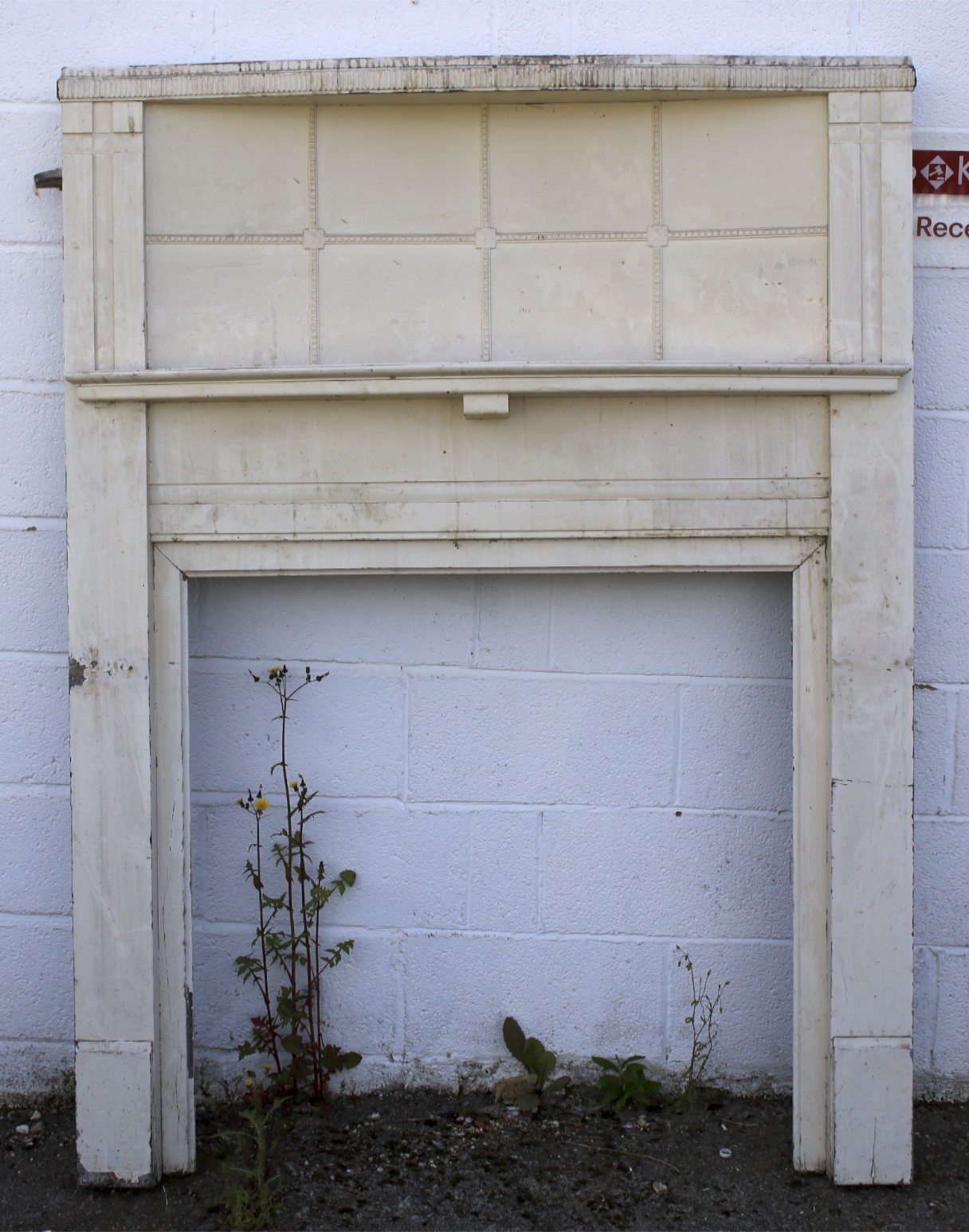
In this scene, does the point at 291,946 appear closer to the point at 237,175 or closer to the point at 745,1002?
the point at 745,1002

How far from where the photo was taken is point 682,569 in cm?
231

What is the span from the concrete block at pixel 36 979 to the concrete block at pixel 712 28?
258 cm

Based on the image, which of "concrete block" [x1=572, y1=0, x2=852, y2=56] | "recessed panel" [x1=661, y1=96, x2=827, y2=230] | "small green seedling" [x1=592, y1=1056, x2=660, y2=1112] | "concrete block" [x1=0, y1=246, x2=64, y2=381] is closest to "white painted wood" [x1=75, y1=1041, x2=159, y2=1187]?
"small green seedling" [x1=592, y1=1056, x2=660, y2=1112]

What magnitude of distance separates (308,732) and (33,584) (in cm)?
78

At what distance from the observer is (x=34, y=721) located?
2561mm

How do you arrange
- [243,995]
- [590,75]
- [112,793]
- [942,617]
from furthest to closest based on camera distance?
1. [243,995]
2. [942,617]
3. [112,793]
4. [590,75]

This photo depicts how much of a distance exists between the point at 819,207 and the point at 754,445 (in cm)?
54

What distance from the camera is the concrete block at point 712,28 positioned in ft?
7.80

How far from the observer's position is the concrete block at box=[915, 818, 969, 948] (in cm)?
253

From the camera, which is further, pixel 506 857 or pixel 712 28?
pixel 506 857

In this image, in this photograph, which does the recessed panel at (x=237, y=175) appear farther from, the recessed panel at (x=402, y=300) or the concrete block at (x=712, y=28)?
the concrete block at (x=712, y=28)

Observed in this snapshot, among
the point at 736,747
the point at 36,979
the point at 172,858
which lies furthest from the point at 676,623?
the point at 36,979

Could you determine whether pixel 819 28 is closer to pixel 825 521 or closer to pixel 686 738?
pixel 825 521

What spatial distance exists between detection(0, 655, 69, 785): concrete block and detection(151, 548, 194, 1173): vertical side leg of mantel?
41cm
